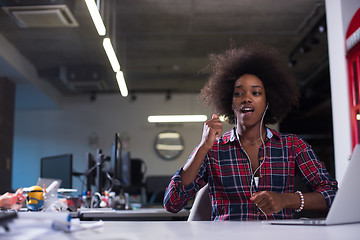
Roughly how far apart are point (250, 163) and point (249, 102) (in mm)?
298

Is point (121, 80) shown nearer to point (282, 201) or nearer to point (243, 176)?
point (243, 176)

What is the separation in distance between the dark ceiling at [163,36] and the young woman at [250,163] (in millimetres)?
2268

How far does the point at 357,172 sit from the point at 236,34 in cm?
519

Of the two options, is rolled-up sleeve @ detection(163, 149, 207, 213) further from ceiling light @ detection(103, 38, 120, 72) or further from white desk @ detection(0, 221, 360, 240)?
ceiling light @ detection(103, 38, 120, 72)

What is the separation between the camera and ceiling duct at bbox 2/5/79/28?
4.44 m

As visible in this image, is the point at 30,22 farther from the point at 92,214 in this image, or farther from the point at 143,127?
the point at 143,127

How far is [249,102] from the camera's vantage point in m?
2.03

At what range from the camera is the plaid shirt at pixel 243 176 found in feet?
6.08

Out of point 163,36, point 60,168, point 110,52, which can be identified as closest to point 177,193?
point 60,168

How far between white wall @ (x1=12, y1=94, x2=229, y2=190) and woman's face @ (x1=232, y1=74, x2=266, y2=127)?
717 cm

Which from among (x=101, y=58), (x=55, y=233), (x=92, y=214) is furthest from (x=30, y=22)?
(x=55, y=233)

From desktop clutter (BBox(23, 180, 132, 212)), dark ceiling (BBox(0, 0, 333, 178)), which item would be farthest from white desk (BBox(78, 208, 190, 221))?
dark ceiling (BBox(0, 0, 333, 178))

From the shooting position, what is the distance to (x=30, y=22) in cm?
481

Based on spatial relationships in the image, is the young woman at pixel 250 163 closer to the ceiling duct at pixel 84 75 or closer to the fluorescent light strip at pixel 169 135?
the ceiling duct at pixel 84 75
